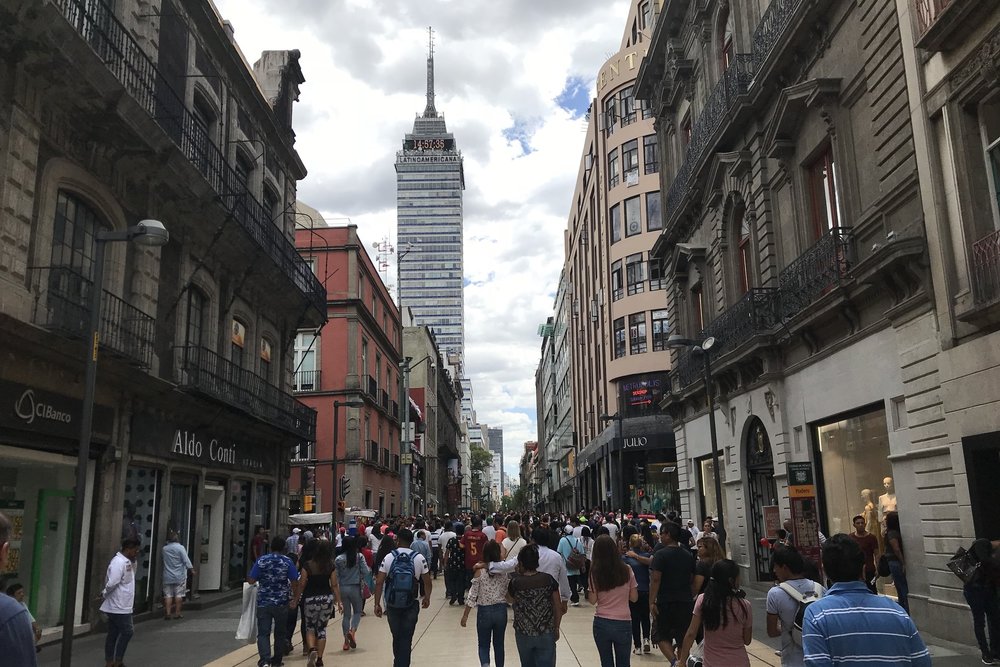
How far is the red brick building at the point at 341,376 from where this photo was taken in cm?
3903

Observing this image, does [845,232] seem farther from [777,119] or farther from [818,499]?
[818,499]

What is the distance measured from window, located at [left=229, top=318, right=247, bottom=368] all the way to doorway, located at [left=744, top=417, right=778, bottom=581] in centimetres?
1439

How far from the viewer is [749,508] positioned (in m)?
20.1

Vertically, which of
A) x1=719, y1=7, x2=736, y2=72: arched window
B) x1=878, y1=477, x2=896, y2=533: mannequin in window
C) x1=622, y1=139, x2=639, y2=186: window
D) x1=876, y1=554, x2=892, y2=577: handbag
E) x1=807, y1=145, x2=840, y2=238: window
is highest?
x1=622, y1=139, x2=639, y2=186: window

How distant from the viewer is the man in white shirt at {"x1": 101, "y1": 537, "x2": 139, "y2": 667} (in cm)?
1031

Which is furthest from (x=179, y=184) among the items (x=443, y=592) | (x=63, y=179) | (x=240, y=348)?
(x=443, y=592)

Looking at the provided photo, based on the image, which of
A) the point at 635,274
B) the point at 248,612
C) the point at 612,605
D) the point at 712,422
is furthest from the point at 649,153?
the point at 612,605

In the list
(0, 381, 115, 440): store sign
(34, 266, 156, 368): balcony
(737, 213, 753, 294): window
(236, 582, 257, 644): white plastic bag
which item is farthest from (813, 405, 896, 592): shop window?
(0, 381, 115, 440): store sign

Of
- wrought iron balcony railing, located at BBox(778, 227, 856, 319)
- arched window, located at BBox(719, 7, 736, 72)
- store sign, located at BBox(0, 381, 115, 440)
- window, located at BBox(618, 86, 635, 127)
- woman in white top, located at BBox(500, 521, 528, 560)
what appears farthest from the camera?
window, located at BBox(618, 86, 635, 127)

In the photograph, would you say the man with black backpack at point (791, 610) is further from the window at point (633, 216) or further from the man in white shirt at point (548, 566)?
the window at point (633, 216)

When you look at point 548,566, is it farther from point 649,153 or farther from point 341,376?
point 649,153

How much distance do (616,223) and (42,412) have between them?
3990 cm

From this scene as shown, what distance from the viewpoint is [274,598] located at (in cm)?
1064

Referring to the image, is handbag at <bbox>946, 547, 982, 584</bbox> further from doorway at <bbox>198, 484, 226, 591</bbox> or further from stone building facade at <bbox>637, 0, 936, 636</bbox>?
doorway at <bbox>198, 484, 226, 591</bbox>
